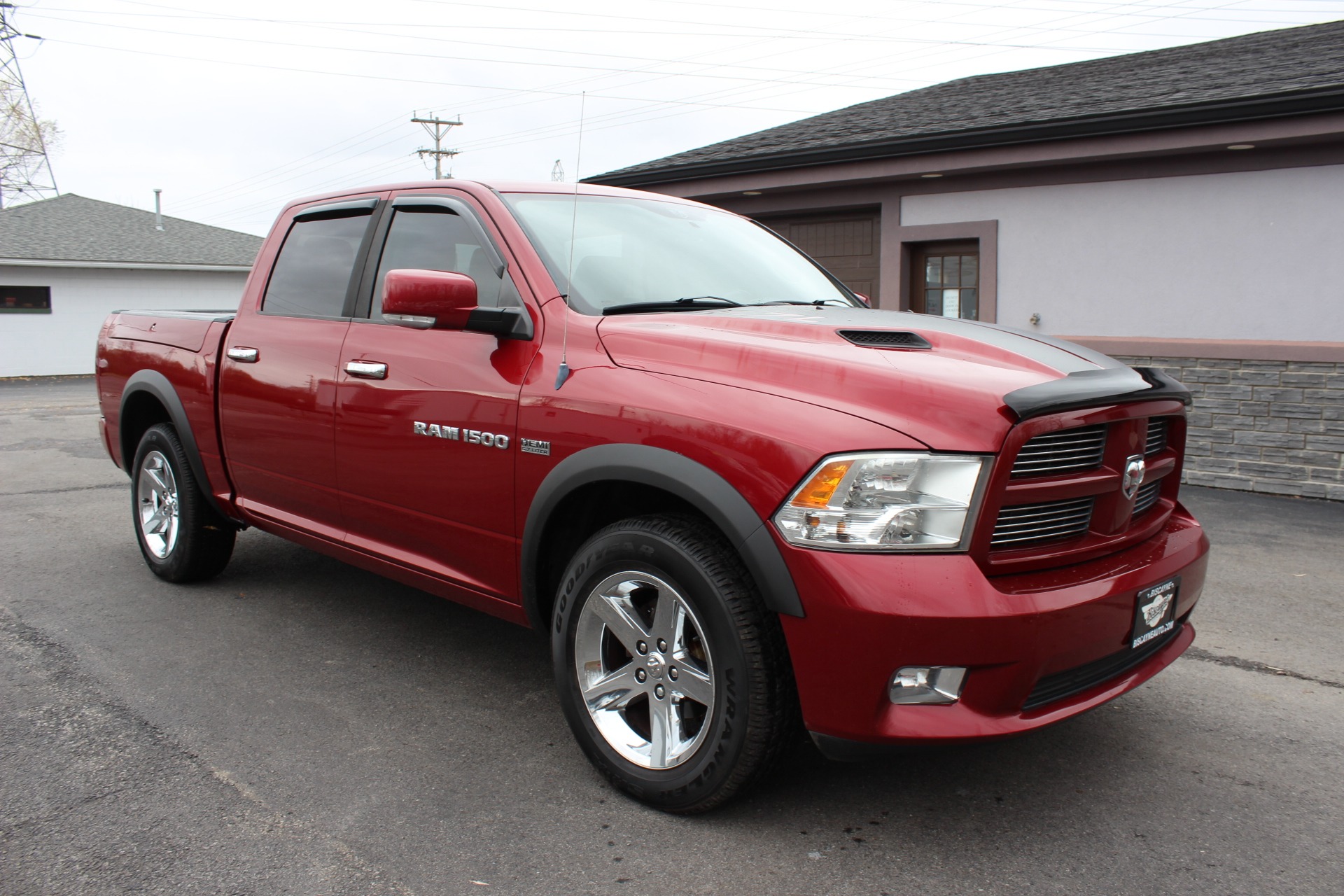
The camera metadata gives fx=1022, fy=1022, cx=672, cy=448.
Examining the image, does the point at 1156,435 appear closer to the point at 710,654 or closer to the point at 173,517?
the point at 710,654

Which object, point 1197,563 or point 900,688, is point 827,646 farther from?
point 1197,563

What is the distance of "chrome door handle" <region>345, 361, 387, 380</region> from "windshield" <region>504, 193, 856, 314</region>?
77 cm

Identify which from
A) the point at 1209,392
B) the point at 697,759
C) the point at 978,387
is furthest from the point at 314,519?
the point at 1209,392

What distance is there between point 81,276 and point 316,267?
28166 mm

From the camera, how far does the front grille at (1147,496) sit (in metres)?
3.10

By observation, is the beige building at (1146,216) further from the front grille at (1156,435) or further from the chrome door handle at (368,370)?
the chrome door handle at (368,370)

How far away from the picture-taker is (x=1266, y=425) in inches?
332

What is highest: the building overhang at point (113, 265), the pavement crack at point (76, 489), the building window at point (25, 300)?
the building overhang at point (113, 265)

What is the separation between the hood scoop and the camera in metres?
3.00

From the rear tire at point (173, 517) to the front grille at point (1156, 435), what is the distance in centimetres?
420

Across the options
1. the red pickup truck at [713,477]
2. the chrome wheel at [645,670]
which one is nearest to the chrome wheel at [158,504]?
the red pickup truck at [713,477]

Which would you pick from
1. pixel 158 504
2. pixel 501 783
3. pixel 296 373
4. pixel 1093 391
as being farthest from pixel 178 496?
pixel 1093 391

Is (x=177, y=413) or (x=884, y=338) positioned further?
(x=177, y=413)

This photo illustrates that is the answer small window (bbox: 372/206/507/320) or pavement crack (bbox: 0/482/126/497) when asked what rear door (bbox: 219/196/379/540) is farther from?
pavement crack (bbox: 0/482/126/497)
